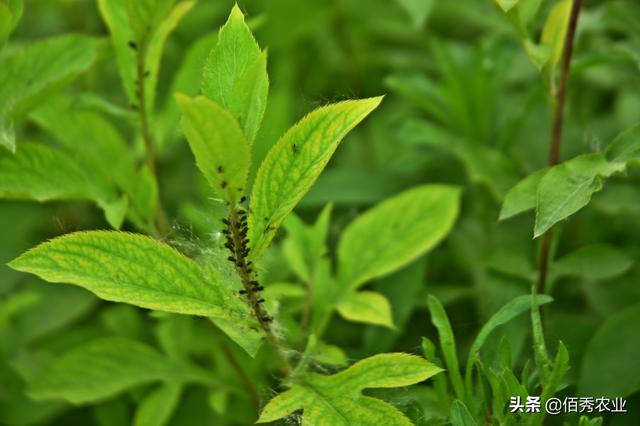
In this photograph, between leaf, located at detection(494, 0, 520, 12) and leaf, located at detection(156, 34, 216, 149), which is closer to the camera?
leaf, located at detection(494, 0, 520, 12)

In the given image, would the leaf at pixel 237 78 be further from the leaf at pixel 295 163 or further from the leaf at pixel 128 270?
the leaf at pixel 128 270

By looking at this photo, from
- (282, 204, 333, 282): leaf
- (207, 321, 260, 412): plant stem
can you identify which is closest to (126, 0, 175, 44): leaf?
(282, 204, 333, 282): leaf

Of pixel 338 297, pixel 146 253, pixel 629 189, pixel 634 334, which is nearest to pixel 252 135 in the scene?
pixel 146 253

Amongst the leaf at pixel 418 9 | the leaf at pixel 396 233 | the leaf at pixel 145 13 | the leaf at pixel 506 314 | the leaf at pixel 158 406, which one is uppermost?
the leaf at pixel 418 9

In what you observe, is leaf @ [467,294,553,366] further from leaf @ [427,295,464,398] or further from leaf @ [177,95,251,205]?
leaf @ [177,95,251,205]

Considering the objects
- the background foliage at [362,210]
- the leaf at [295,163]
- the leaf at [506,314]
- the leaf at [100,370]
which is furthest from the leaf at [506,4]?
the leaf at [100,370]
